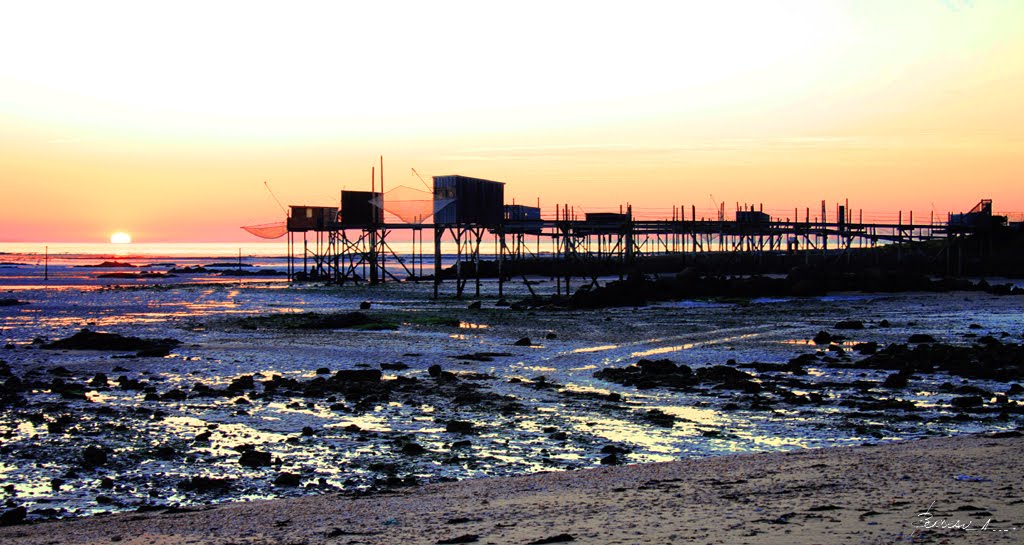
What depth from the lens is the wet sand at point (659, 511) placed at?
683 centimetres

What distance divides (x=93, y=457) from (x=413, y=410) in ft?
15.7

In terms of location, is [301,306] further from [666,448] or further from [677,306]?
[666,448]

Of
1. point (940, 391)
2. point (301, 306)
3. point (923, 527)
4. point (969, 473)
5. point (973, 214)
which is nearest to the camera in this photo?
point (923, 527)

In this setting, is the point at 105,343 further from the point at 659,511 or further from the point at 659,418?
the point at 659,511

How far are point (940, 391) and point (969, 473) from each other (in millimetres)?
6937

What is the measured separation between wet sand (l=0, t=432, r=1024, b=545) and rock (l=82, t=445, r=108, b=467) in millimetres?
2295

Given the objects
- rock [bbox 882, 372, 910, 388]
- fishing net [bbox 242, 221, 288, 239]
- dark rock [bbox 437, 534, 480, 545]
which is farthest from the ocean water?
fishing net [bbox 242, 221, 288, 239]

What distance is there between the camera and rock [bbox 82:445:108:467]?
10.2 m

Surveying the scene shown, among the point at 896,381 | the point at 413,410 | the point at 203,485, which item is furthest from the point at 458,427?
the point at 896,381

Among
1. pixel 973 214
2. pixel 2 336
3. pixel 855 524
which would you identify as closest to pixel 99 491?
pixel 855 524

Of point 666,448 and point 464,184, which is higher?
point 464,184

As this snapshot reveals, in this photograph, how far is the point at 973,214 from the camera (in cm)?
6725

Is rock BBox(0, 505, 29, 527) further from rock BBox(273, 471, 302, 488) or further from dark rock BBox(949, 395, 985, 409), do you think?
dark rock BBox(949, 395, 985, 409)

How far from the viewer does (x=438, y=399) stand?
48.7ft
